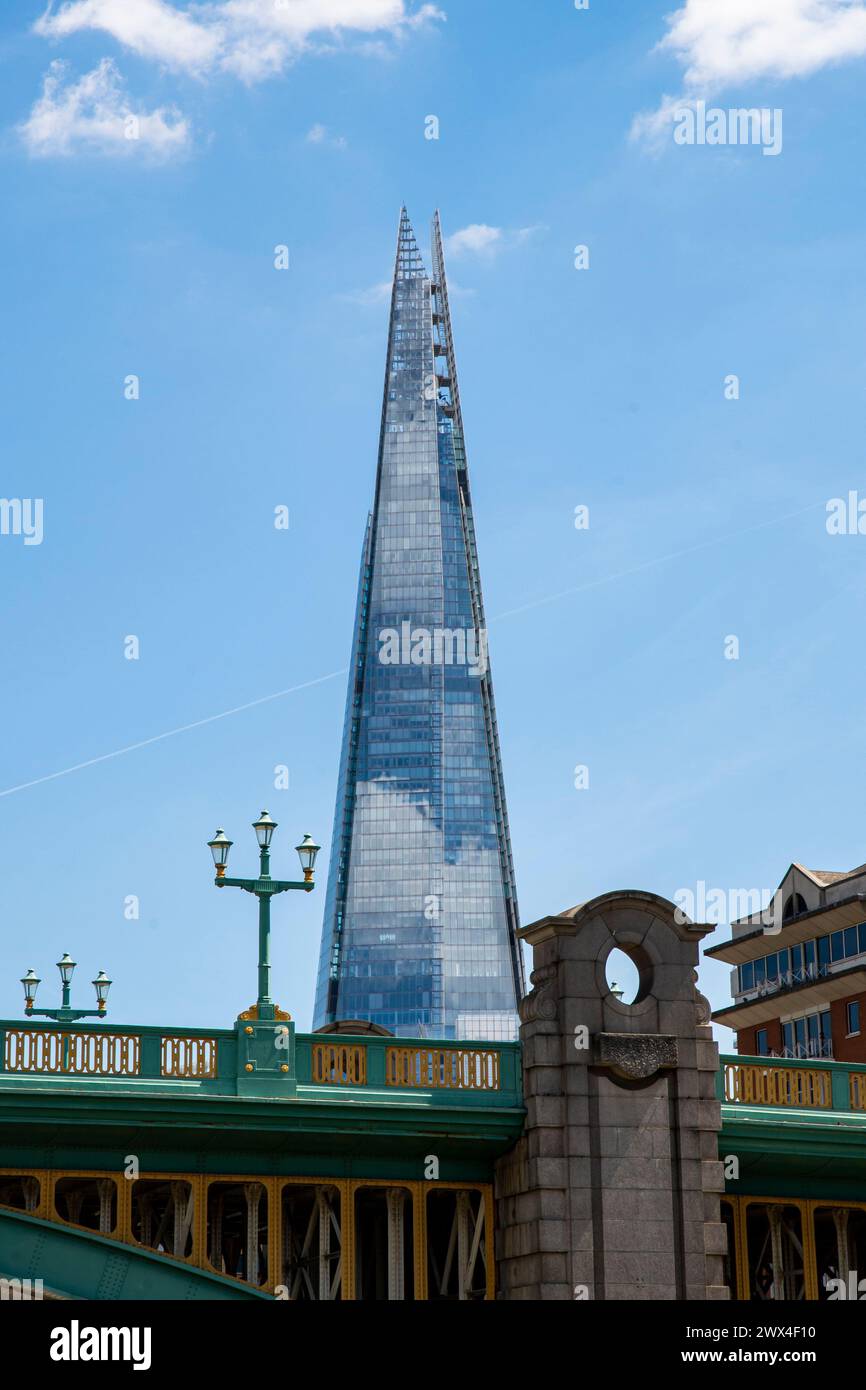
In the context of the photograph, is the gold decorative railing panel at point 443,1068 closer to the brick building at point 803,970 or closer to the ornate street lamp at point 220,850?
the ornate street lamp at point 220,850

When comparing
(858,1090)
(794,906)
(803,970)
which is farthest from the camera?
(794,906)

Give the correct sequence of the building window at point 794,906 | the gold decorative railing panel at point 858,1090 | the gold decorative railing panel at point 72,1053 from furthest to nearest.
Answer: the building window at point 794,906 → the gold decorative railing panel at point 858,1090 → the gold decorative railing panel at point 72,1053

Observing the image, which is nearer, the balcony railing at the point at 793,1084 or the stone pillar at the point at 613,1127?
the stone pillar at the point at 613,1127

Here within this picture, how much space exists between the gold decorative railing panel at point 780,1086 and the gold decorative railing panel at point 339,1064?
8.10m

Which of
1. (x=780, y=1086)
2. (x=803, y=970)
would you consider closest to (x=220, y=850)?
(x=780, y=1086)

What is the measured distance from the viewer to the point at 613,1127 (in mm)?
41000

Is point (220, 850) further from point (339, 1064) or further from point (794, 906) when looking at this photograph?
point (794, 906)

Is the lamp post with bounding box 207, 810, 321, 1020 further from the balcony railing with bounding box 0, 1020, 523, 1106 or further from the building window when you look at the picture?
the building window

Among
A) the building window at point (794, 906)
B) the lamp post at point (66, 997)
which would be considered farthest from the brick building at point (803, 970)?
the lamp post at point (66, 997)

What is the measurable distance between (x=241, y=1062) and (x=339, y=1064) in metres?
1.99

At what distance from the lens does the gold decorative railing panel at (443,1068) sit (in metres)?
40.8

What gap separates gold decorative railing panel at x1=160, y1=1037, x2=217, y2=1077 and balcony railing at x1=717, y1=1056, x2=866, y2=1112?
10.8 metres

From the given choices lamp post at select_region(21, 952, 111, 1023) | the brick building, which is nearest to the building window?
the brick building
